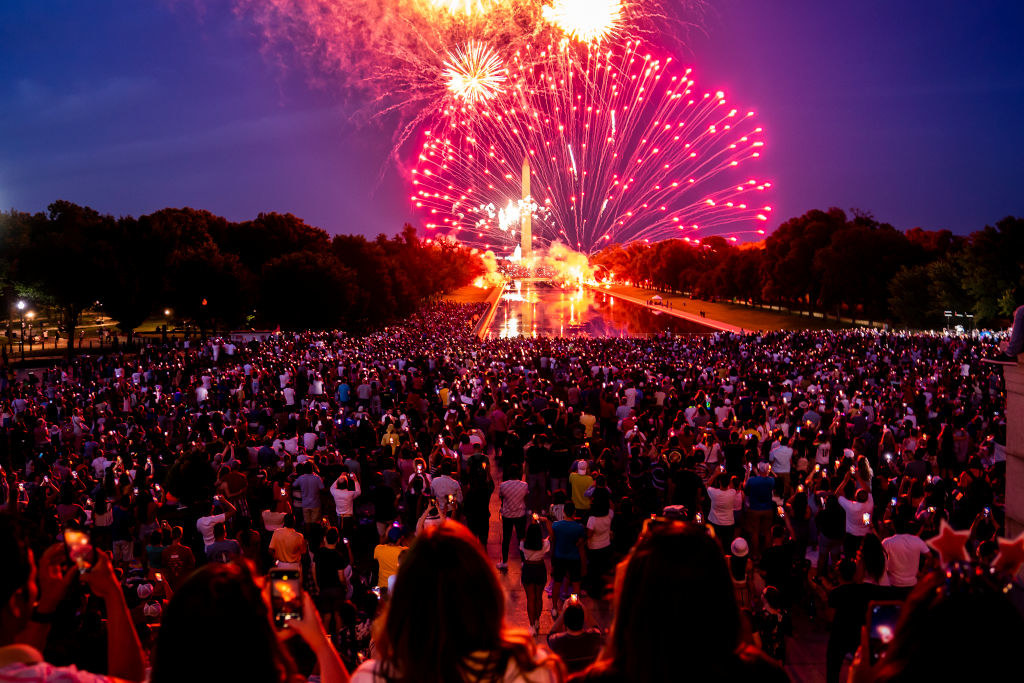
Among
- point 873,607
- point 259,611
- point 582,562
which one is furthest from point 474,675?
point 582,562

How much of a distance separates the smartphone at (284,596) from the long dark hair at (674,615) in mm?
1008

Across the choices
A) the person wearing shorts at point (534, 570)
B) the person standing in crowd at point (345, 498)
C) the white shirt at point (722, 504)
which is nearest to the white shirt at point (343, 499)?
the person standing in crowd at point (345, 498)

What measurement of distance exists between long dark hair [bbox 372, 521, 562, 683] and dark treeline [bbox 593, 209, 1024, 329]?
4460cm

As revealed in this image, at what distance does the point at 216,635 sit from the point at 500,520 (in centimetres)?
1040

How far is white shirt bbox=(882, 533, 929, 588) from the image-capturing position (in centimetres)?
672

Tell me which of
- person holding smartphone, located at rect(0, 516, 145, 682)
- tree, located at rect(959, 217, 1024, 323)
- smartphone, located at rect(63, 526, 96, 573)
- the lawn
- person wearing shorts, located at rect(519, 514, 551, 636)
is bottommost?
person wearing shorts, located at rect(519, 514, 551, 636)

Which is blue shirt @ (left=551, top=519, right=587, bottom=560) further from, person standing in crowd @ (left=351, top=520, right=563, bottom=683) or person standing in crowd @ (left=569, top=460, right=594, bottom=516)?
person standing in crowd @ (left=351, top=520, right=563, bottom=683)

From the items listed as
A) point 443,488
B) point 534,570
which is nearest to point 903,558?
point 534,570

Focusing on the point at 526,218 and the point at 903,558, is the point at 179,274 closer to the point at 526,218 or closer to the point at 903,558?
the point at 903,558

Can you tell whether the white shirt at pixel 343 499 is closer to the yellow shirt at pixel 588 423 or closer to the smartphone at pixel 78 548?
the yellow shirt at pixel 588 423

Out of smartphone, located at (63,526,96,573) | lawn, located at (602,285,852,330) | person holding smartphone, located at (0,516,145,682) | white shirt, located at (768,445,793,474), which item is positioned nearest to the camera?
person holding smartphone, located at (0,516,145,682)

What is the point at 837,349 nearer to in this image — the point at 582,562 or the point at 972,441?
the point at 972,441

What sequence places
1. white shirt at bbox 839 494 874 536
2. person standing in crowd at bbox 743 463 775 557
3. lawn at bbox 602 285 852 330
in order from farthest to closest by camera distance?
lawn at bbox 602 285 852 330 → person standing in crowd at bbox 743 463 775 557 → white shirt at bbox 839 494 874 536

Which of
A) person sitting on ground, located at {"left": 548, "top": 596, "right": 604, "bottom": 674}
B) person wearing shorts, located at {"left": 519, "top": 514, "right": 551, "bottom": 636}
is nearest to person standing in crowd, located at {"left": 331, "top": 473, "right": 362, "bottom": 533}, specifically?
person wearing shorts, located at {"left": 519, "top": 514, "right": 551, "bottom": 636}
